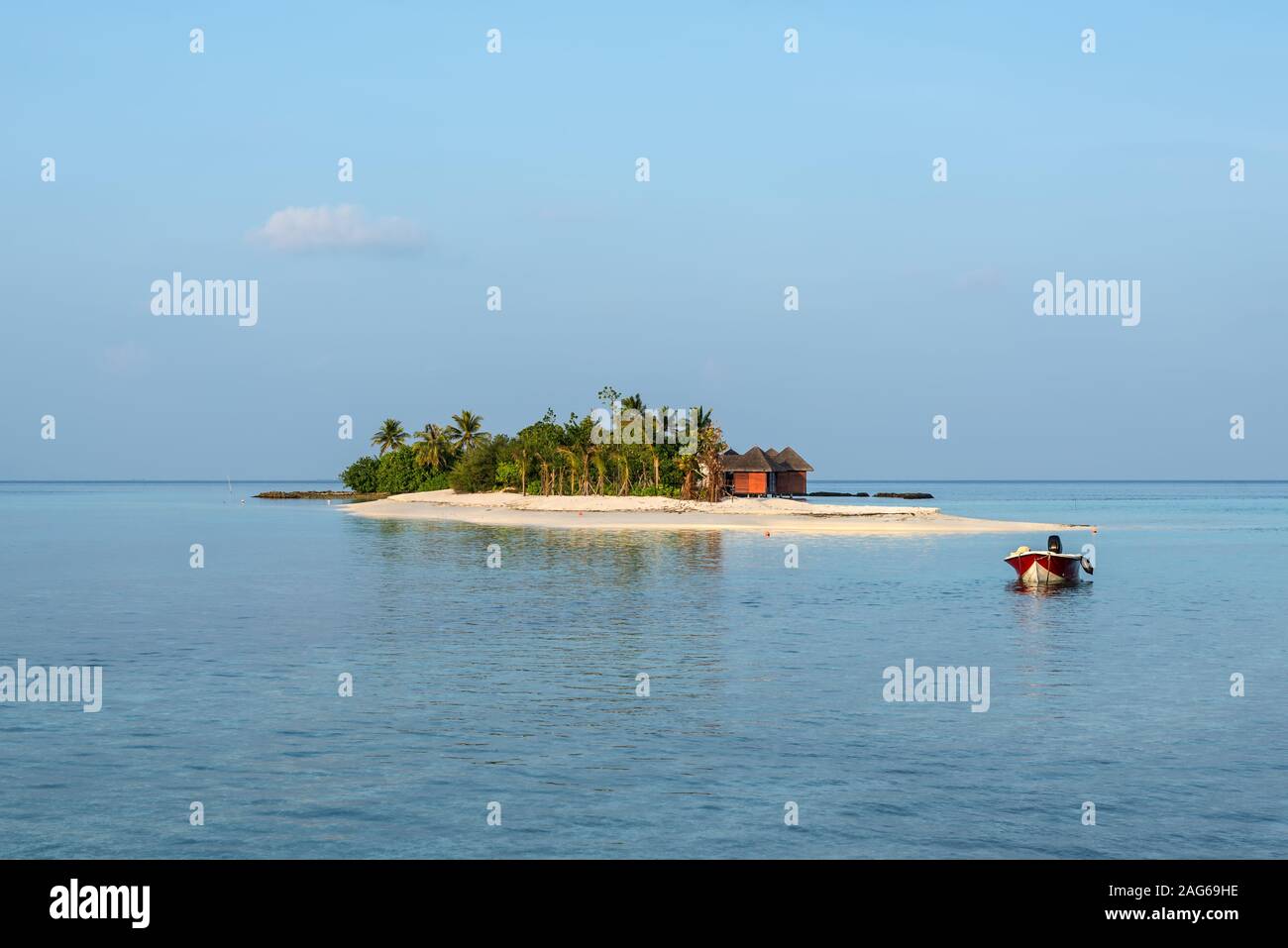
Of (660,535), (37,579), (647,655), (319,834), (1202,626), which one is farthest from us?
(660,535)

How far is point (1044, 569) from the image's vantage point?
44.6 metres

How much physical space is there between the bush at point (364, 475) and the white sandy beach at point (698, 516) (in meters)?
56.6

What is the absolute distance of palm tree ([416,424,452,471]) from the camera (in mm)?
167625

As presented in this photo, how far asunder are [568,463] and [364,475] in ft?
239

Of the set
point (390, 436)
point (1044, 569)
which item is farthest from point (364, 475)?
point (1044, 569)

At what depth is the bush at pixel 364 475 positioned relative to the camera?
19050 centimetres

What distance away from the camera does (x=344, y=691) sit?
2178 cm
